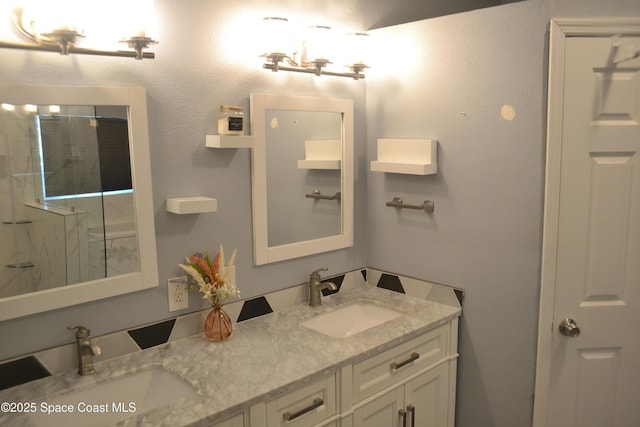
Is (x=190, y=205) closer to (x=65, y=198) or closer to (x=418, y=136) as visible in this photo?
(x=65, y=198)

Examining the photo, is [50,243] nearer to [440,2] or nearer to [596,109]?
[596,109]

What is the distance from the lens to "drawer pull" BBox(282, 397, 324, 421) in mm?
1654

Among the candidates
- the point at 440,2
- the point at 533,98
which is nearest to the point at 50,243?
the point at 533,98

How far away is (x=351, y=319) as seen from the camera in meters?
2.37

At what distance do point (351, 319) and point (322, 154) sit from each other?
29.7 inches

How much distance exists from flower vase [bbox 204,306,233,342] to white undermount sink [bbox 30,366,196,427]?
0.76ft

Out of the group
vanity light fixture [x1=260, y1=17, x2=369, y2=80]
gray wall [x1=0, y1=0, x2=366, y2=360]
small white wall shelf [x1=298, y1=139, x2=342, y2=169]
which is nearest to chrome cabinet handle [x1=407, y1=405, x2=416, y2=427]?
gray wall [x1=0, y1=0, x2=366, y2=360]

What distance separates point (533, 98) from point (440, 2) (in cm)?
106

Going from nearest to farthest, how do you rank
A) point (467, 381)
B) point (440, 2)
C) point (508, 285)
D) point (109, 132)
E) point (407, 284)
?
point (109, 132) → point (508, 285) → point (467, 381) → point (407, 284) → point (440, 2)

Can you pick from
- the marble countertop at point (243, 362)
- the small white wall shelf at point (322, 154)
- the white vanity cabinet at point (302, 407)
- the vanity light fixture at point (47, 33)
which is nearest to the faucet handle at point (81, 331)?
the marble countertop at point (243, 362)

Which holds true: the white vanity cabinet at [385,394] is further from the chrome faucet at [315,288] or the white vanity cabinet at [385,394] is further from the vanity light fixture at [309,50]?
the vanity light fixture at [309,50]

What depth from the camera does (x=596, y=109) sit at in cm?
194

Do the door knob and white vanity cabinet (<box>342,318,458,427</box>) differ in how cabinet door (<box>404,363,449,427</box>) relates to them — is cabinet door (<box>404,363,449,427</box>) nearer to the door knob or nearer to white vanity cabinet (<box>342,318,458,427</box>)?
white vanity cabinet (<box>342,318,458,427</box>)

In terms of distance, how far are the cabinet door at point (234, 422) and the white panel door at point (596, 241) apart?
1232 millimetres
